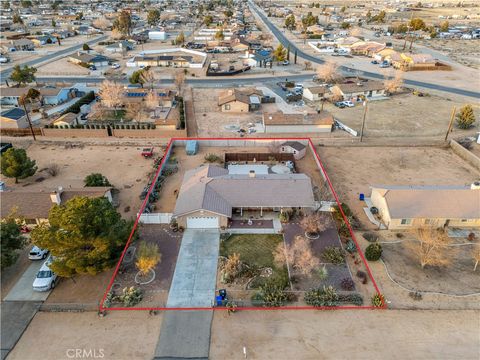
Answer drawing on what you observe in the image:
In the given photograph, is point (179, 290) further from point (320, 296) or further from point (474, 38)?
point (474, 38)

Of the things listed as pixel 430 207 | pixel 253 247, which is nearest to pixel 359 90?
pixel 430 207

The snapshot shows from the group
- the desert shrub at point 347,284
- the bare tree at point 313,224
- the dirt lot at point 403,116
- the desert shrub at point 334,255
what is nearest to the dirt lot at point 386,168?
the bare tree at point 313,224

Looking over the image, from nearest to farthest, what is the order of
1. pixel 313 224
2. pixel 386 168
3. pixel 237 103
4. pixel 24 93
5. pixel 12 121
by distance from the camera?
1. pixel 313 224
2. pixel 386 168
3. pixel 12 121
4. pixel 237 103
5. pixel 24 93

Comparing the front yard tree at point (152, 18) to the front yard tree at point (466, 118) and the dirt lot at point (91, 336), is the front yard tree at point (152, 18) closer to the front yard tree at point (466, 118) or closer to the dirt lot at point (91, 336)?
the front yard tree at point (466, 118)

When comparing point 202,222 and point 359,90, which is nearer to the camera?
point 202,222

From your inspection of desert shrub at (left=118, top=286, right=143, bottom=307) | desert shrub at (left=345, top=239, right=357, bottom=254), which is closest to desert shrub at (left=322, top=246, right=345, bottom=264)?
desert shrub at (left=345, top=239, right=357, bottom=254)

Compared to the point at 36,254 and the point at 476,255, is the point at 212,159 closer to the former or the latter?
the point at 36,254
